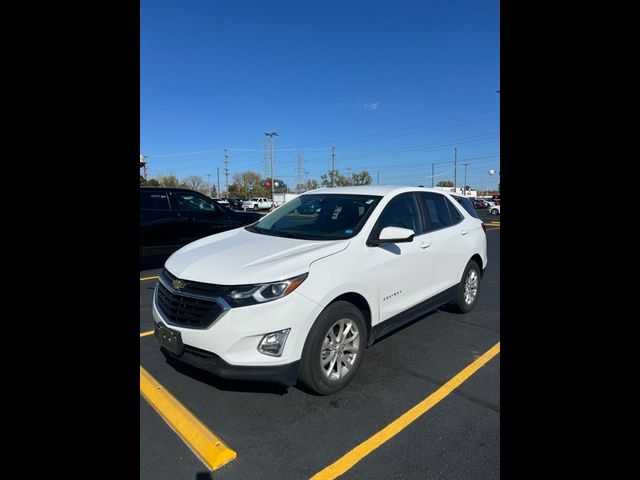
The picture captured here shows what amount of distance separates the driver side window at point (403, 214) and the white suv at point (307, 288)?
0.01m

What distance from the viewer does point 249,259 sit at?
3025 millimetres

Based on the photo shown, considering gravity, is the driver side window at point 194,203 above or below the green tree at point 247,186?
below

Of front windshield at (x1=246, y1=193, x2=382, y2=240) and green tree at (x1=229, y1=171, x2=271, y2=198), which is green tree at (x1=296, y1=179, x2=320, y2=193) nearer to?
green tree at (x1=229, y1=171, x2=271, y2=198)

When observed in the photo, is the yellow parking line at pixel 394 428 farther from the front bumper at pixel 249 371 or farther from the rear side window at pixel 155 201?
the rear side window at pixel 155 201

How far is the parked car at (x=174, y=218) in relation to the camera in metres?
7.79

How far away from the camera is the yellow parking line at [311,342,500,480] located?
228cm

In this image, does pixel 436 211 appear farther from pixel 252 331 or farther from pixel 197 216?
pixel 197 216

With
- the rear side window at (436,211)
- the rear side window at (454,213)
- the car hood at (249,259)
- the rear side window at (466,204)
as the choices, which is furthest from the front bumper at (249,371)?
the rear side window at (466,204)

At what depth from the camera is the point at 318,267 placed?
2895 millimetres

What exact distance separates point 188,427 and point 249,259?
48.4 inches

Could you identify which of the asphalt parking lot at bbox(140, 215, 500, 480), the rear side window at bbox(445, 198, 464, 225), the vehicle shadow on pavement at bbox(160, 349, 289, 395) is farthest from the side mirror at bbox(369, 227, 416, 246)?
the rear side window at bbox(445, 198, 464, 225)
